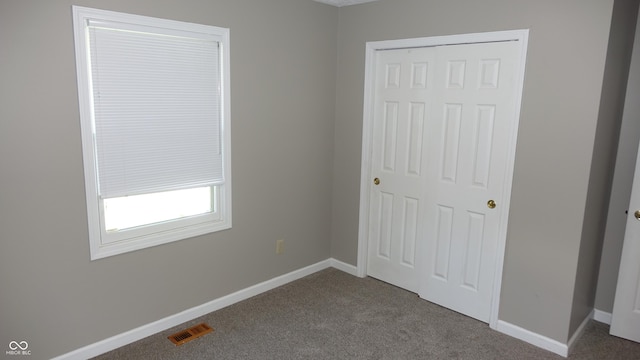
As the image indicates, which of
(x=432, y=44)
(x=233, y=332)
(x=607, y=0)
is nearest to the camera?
(x=607, y=0)

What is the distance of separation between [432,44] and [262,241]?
2020 millimetres

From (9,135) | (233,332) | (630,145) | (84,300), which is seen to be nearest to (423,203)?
(630,145)

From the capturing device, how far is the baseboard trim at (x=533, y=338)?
2824mm

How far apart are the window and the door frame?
1220 mm

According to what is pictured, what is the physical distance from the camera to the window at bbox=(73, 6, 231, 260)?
2471mm

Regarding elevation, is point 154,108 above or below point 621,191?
above

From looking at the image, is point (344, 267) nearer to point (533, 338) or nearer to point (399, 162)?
point (399, 162)

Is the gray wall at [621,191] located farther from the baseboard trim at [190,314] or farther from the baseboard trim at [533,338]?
the baseboard trim at [190,314]

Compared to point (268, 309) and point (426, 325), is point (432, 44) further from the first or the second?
point (268, 309)

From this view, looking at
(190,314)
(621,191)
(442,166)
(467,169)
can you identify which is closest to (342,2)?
(442,166)

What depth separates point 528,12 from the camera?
2.72 m

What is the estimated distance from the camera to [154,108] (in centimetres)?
Answer: 273

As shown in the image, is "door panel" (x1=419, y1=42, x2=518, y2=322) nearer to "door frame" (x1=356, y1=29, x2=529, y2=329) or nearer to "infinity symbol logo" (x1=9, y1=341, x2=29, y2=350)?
"door frame" (x1=356, y1=29, x2=529, y2=329)

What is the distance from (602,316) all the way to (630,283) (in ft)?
1.35
